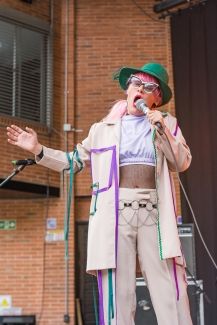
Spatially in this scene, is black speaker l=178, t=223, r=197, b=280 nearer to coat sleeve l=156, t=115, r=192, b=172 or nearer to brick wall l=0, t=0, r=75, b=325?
brick wall l=0, t=0, r=75, b=325

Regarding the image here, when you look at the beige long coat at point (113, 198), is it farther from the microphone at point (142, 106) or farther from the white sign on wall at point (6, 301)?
the white sign on wall at point (6, 301)

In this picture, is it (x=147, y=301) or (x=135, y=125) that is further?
(x=147, y=301)

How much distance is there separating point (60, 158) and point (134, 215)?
1.70ft

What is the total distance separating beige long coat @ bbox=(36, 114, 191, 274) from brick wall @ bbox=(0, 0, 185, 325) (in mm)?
5376

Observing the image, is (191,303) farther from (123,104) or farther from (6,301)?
(6,301)

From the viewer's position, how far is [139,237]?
231 centimetres

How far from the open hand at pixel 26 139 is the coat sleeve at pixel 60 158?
0.16 feet

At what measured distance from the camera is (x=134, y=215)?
2.32 meters

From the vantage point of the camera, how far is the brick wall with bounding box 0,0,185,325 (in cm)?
793

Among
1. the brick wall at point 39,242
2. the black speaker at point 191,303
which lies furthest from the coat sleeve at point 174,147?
the brick wall at point 39,242

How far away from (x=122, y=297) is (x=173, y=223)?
1.33 ft

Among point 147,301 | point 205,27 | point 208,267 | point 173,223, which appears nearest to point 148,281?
point 173,223

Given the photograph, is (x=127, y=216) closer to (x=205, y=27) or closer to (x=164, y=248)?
(x=164, y=248)

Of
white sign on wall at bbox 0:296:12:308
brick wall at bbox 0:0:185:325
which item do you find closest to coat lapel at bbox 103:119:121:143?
brick wall at bbox 0:0:185:325
